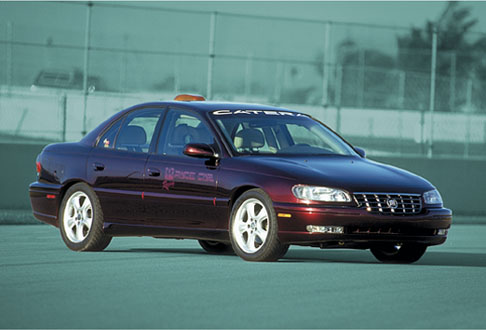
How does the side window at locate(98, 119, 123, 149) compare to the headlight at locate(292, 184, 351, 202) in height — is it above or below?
above

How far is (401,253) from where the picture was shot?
11.7 metres

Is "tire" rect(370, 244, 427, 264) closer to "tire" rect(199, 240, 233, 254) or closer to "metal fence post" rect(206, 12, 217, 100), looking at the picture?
"tire" rect(199, 240, 233, 254)

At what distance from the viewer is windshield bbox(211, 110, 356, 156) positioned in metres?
11.7

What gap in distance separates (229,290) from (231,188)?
2.25m

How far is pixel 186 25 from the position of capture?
22500mm

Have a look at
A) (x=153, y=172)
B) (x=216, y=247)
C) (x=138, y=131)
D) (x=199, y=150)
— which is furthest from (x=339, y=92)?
(x=199, y=150)

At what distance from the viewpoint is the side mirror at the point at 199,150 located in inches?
444

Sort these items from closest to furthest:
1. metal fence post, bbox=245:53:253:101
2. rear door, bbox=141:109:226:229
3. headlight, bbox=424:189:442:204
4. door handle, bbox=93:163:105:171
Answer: headlight, bbox=424:189:442:204 → rear door, bbox=141:109:226:229 → door handle, bbox=93:163:105:171 → metal fence post, bbox=245:53:253:101

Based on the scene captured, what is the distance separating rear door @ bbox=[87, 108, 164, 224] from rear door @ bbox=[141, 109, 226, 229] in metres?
0.15

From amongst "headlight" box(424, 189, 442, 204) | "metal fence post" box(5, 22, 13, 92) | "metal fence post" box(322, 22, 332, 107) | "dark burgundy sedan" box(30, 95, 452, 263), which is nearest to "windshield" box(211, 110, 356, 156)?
"dark burgundy sedan" box(30, 95, 452, 263)

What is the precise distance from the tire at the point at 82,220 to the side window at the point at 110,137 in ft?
1.53

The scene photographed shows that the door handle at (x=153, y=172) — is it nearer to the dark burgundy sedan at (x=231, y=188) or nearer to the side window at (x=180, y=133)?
the dark burgundy sedan at (x=231, y=188)

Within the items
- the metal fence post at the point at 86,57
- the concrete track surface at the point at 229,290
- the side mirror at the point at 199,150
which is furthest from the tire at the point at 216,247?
the metal fence post at the point at 86,57

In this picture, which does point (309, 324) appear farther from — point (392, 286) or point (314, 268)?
point (314, 268)
